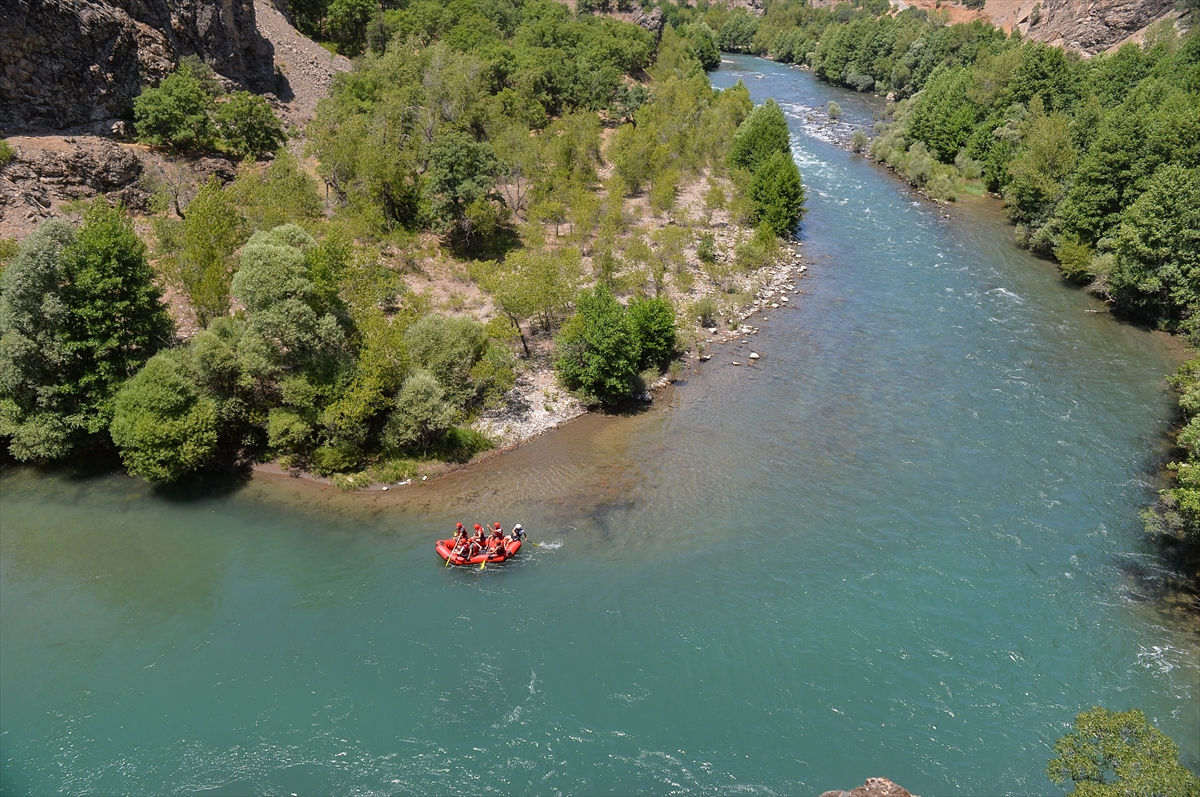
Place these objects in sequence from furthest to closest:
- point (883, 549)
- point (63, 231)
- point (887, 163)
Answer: point (887, 163)
point (63, 231)
point (883, 549)

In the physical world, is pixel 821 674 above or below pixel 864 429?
below

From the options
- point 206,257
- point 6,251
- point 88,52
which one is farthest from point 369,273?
point 88,52

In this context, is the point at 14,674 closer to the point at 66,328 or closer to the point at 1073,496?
the point at 66,328

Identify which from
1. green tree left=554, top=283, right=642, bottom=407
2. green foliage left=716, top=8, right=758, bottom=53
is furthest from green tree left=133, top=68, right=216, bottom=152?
green foliage left=716, top=8, right=758, bottom=53

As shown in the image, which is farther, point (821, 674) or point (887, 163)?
point (887, 163)

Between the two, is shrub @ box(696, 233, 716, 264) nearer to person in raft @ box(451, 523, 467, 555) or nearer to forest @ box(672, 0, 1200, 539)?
forest @ box(672, 0, 1200, 539)

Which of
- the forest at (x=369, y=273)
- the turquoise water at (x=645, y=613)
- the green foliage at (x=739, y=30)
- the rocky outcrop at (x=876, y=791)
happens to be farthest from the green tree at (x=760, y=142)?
the green foliage at (x=739, y=30)

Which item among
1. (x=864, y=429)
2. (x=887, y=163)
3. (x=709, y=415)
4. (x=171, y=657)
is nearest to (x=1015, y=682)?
(x=864, y=429)
